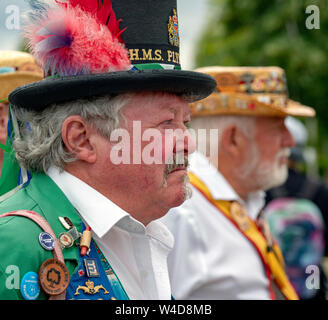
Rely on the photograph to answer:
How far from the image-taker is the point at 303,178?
611 centimetres

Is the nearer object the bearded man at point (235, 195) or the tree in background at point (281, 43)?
the bearded man at point (235, 195)

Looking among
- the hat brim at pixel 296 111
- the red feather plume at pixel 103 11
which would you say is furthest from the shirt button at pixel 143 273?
the hat brim at pixel 296 111

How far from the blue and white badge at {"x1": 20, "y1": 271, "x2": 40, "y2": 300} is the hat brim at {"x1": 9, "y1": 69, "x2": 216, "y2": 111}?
697mm

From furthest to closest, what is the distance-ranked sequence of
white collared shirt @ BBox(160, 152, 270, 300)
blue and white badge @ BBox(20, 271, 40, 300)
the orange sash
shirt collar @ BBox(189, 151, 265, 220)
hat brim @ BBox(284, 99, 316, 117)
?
hat brim @ BBox(284, 99, 316, 117) → shirt collar @ BBox(189, 151, 265, 220) → the orange sash → white collared shirt @ BBox(160, 152, 270, 300) → blue and white badge @ BBox(20, 271, 40, 300)

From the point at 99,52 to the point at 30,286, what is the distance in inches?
35.2

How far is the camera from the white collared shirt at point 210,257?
3590mm

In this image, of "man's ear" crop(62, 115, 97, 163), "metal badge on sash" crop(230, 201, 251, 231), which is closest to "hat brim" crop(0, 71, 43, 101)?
"man's ear" crop(62, 115, 97, 163)

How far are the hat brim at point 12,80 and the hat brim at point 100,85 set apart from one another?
1.27m

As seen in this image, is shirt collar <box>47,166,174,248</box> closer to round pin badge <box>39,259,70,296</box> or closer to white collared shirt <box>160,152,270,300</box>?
round pin badge <box>39,259,70,296</box>

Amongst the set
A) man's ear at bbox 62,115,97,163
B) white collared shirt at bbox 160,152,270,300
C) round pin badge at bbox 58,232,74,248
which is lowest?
white collared shirt at bbox 160,152,270,300

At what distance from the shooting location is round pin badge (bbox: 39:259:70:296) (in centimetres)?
181

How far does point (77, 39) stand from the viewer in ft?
7.05

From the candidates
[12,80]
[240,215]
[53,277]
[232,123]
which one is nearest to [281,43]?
[232,123]

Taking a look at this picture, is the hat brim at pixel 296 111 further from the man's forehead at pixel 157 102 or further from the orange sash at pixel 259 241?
the man's forehead at pixel 157 102
